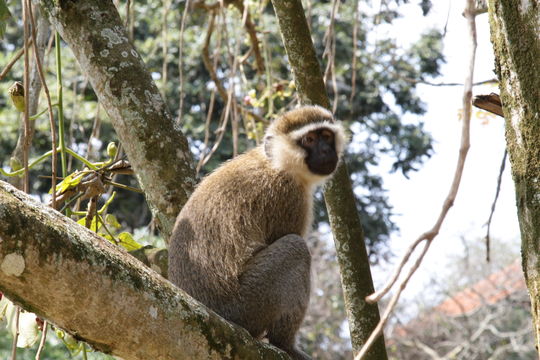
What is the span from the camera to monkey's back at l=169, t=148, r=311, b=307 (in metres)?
4.00

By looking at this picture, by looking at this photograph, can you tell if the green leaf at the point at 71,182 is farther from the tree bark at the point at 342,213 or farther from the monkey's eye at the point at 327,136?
the monkey's eye at the point at 327,136

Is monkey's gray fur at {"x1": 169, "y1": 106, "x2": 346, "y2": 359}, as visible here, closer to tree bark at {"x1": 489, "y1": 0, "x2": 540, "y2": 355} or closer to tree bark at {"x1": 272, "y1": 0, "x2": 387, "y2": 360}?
tree bark at {"x1": 272, "y1": 0, "x2": 387, "y2": 360}

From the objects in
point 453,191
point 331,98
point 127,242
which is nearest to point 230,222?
point 127,242

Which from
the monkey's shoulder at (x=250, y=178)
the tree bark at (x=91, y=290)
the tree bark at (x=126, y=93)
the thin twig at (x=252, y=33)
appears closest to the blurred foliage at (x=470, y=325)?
the thin twig at (x=252, y=33)

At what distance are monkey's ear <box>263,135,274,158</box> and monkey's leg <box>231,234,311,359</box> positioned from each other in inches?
38.4

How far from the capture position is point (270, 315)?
4.00 meters

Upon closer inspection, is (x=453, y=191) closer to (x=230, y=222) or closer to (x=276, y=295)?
(x=276, y=295)

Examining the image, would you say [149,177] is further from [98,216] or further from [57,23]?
[57,23]

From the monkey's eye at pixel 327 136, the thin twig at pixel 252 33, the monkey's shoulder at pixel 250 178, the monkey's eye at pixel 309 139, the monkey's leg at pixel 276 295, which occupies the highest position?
the thin twig at pixel 252 33

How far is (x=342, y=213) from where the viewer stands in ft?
13.6

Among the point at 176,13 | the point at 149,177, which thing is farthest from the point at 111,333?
the point at 176,13

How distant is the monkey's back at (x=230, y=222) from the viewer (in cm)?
400

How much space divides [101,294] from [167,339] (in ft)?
1.01

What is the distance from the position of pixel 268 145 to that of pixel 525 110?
9.74 ft
